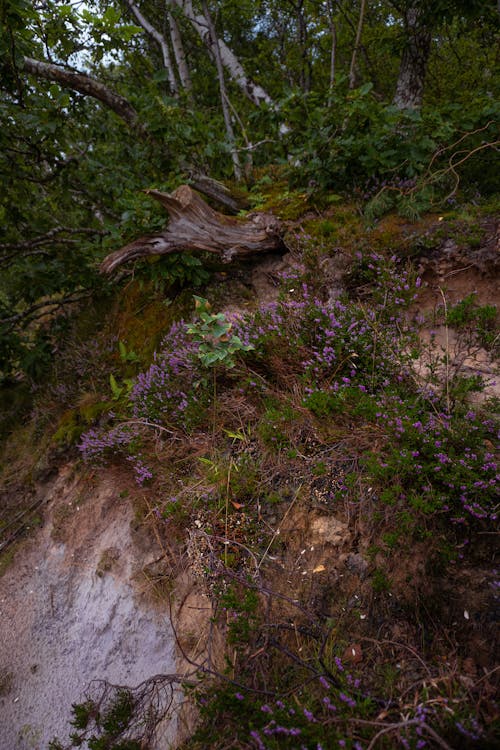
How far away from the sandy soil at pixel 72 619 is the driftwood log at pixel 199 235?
265cm

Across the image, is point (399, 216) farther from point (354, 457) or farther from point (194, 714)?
point (194, 714)

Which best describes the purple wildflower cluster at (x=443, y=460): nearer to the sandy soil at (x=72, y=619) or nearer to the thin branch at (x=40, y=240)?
the sandy soil at (x=72, y=619)

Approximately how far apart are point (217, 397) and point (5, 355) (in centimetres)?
386

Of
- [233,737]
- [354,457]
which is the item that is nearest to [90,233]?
[354,457]

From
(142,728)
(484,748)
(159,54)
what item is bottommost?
(142,728)

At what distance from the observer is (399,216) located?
4188 mm

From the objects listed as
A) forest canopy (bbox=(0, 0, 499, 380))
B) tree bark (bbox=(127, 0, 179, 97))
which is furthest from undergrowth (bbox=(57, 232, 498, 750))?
tree bark (bbox=(127, 0, 179, 97))

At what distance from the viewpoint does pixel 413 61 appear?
17.3ft

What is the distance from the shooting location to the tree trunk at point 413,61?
5062 mm

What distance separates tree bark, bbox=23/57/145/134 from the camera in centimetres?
484

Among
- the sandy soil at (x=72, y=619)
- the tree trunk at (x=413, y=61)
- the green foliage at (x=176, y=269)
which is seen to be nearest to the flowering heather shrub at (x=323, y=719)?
the sandy soil at (x=72, y=619)

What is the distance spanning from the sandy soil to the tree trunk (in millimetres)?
6373

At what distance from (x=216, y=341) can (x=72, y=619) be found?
280cm

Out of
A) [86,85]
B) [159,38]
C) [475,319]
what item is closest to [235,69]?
[159,38]
